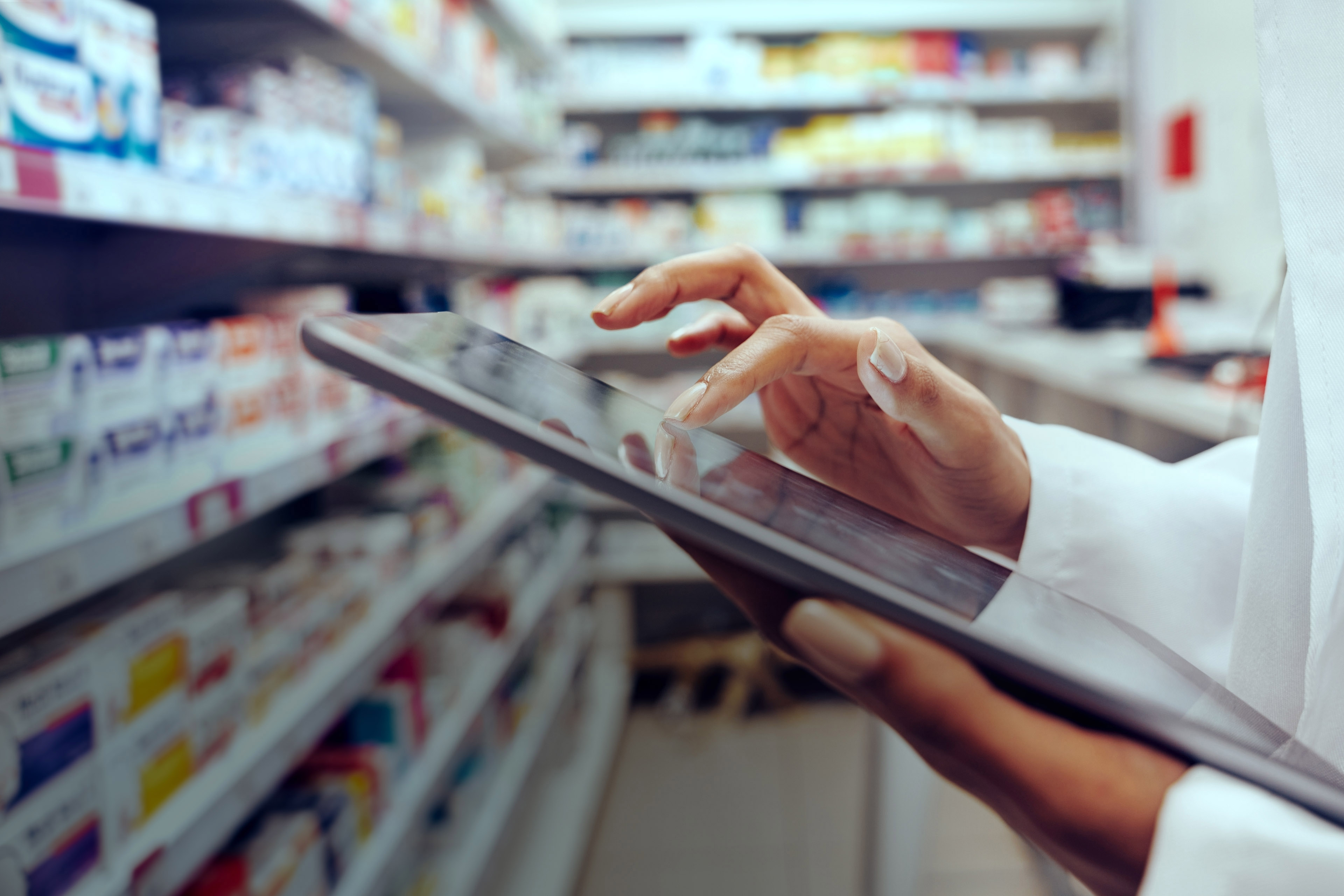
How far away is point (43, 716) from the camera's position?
32.3 inches

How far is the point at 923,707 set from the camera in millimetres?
356

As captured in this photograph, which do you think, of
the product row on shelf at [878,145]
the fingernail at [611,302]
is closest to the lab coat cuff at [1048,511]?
the fingernail at [611,302]

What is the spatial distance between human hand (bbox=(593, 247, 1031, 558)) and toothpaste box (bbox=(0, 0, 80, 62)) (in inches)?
24.9

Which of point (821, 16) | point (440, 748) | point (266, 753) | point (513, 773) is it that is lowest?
point (513, 773)

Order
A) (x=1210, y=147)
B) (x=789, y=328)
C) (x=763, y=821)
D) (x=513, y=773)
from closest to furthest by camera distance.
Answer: (x=789, y=328) < (x=513, y=773) < (x=763, y=821) < (x=1210, y=147)

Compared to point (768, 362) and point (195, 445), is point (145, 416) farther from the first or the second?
point (768, 362)

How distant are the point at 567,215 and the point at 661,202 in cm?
51

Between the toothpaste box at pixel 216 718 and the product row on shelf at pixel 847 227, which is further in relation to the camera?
the product row on shelf at pixel 847 227

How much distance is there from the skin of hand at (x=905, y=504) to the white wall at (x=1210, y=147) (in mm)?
2701

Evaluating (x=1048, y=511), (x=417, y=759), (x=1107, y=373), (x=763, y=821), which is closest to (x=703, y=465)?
(x=1048, y=511)

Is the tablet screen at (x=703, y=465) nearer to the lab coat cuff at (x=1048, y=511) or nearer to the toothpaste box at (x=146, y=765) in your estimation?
the lab coat cuff at (x=1048, y=511)

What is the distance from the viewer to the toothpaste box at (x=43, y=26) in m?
0.82

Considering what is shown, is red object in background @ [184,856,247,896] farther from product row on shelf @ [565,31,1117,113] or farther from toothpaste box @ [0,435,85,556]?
product row on shelf @ [565,31,1117,113]

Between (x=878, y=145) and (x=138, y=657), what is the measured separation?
3.41 metres
